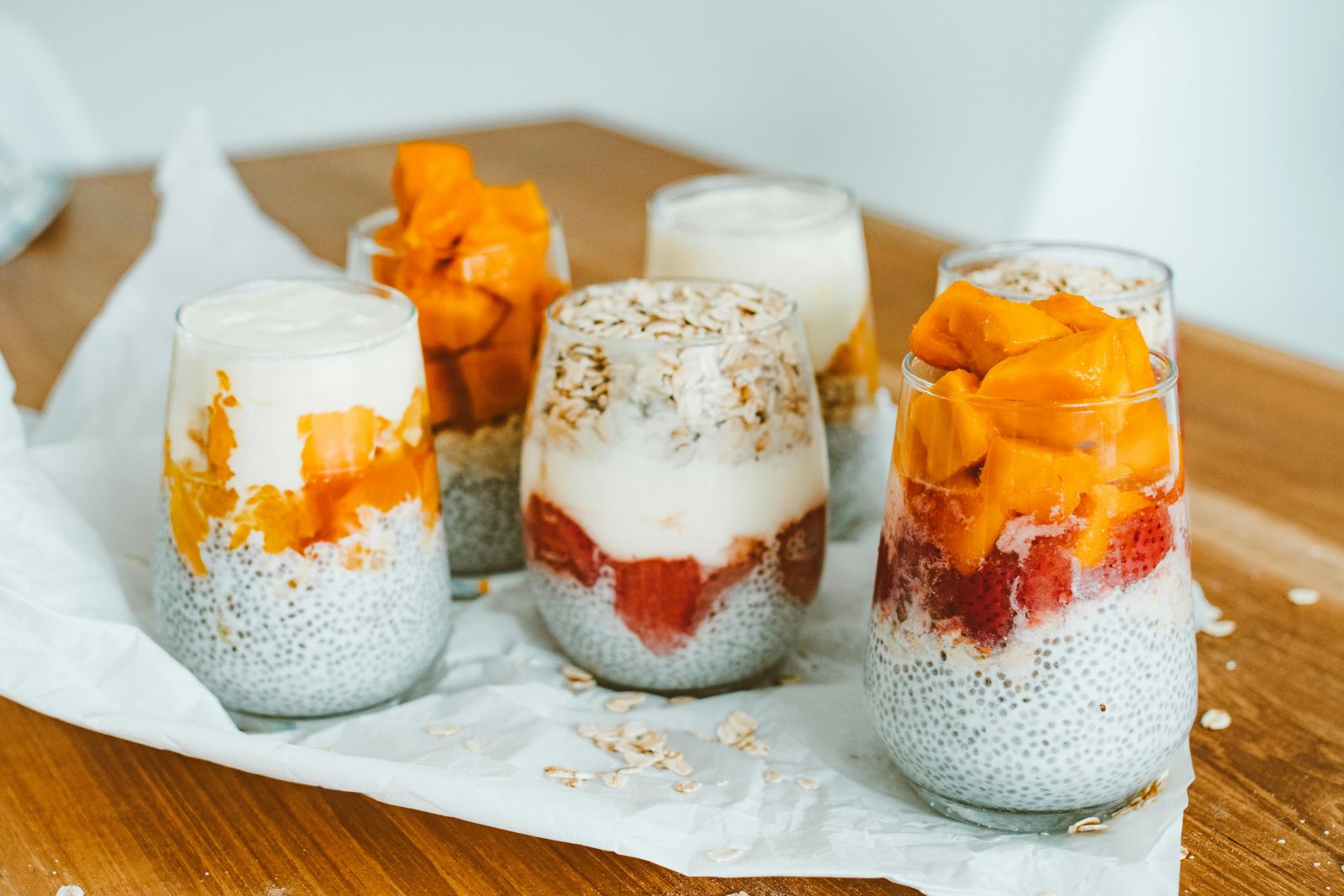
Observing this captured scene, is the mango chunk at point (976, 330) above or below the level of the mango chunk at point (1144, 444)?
above

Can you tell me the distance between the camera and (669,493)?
572 millimetres

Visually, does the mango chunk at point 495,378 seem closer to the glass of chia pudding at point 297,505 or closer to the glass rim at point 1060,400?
the glass of chia pudding at point 297,505

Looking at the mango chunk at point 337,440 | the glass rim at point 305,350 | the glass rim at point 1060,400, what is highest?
the glass rim at point 1060,400

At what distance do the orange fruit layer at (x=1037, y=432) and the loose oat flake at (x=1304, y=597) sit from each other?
243 mm

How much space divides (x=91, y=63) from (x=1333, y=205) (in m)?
2.42

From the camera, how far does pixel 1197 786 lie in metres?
0.54

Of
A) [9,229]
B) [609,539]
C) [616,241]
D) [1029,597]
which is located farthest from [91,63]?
[1029,597]

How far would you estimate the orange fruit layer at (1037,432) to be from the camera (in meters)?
0.44

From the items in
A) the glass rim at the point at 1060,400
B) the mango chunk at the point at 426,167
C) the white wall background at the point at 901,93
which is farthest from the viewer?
the white wall background at the point at 901,93

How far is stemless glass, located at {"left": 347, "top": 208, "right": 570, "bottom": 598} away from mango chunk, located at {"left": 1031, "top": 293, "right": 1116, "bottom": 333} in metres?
0.29

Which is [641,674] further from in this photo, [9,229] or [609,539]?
[9,229]

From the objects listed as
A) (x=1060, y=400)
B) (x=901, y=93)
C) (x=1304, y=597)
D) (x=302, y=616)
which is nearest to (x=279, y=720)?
(x=302, y=616)

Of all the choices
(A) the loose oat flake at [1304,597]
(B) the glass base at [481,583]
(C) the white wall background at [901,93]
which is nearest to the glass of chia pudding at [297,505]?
(B) the glass base at [481,583]

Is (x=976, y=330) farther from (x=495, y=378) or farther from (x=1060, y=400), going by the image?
(x=495, y=378)
